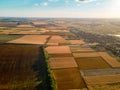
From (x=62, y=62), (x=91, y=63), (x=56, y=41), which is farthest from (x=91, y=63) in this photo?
(x=56, y=41)

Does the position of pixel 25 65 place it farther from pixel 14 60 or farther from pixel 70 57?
pixel 70 57

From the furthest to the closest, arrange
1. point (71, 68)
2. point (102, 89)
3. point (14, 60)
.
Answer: point (14, 60) < point (71, 68) < point (102, 89)

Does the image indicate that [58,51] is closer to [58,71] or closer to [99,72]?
[58,71]

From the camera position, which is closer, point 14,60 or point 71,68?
point 71,68

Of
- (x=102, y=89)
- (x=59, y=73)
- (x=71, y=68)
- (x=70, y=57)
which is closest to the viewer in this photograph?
(x=102, y=89)

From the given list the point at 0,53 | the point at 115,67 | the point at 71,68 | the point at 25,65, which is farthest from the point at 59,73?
the point at 0,53

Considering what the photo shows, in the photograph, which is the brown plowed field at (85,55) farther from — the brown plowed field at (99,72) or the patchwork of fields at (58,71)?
the brown plowed field at (99,72)
